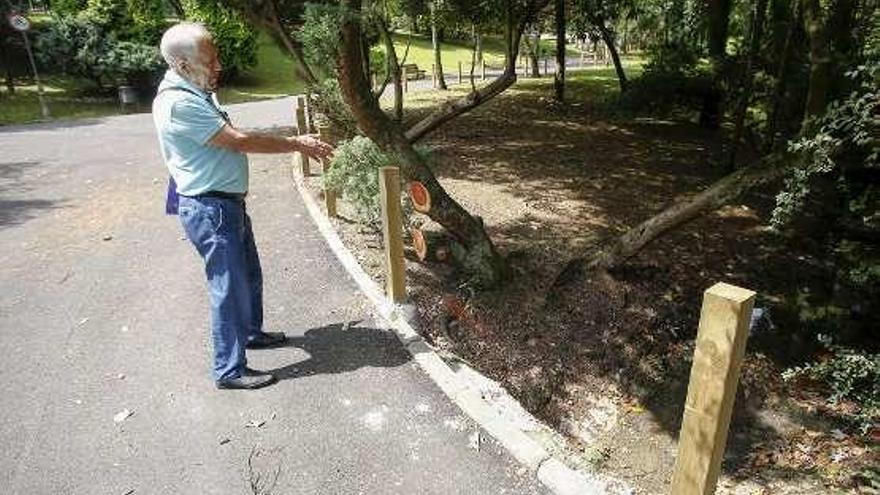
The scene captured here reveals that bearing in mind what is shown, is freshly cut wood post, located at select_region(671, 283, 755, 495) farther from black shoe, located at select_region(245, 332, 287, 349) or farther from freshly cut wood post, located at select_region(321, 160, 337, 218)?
freshly cut wood post, located at select_region(321, 160, 337, 218)

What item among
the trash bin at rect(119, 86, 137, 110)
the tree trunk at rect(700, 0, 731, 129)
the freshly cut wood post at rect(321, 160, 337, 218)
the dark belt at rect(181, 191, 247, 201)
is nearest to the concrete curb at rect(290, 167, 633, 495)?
the dark belt at rect(181, 191, 247, 201)

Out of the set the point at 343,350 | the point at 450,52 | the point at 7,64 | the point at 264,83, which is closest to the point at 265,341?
the point at 343,350

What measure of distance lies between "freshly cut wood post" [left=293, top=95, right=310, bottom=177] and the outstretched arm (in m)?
3.84

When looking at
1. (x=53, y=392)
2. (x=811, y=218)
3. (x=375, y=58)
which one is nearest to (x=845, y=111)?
(x=811, y=218)

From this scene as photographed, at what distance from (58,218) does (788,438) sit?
8185 millimetres

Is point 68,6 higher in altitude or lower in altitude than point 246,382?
higher

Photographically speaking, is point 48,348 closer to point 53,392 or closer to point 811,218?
point 53,392

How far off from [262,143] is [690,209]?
3.98 m

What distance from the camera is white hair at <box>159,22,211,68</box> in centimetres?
368

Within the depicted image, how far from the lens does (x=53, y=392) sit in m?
4.25

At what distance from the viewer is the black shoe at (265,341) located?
4734mm

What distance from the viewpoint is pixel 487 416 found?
391 cm

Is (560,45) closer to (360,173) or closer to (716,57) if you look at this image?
(716,57)

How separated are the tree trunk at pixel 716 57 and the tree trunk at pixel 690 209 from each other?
9.10 m
